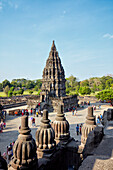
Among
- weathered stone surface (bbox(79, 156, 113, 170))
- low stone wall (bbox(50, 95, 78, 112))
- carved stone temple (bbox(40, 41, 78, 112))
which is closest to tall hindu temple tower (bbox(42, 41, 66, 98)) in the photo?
carved stone temple (bbox(40, 41, 78, 112))

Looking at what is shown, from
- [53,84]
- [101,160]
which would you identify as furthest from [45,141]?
[53,84]

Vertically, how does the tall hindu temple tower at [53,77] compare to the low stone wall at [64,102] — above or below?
above

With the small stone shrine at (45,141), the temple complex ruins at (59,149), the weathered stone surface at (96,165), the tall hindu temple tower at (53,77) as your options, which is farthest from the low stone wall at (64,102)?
the weathered stone surface at (96,165)

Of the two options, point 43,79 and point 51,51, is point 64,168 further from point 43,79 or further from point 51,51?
point 51,51

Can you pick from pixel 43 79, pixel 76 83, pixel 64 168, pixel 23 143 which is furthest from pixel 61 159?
pixel 76 83

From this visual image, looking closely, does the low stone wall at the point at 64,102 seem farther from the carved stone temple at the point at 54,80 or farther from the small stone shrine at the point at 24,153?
the small stone shrine at the point at 24,153

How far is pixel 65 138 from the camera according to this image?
18.0 feet

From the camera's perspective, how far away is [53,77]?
30.6 meters

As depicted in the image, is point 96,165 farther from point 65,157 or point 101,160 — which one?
point 65,157

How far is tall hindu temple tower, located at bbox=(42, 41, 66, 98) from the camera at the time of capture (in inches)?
1198

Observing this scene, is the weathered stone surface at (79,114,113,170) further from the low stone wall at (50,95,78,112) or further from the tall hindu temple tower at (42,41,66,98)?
the tall hindu temple tower at (42,41,66,98)

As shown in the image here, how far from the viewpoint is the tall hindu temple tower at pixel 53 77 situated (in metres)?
30.4

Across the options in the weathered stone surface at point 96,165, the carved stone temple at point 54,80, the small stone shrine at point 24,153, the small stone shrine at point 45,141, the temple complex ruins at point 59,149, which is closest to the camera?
the weathered stone surface at point 96,165

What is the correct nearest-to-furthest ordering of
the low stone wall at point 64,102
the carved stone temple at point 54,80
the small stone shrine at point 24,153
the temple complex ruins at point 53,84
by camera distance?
the small stone shrine at point 24,153, the low stone wall at point 64,102, the temple complex ruins at point 53,84, the carved stone temple at point 54,80
